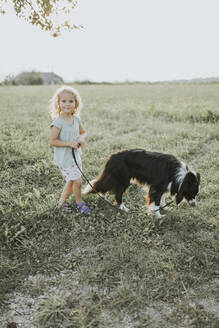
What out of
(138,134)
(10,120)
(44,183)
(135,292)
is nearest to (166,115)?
(138,134)

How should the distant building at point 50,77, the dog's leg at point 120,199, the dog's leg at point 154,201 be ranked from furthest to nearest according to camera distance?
1. the distant building at point 50,77
2. the dog's leg at point 120,199
3. the dog's leg at point 154,201

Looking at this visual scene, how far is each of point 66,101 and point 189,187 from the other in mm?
1939

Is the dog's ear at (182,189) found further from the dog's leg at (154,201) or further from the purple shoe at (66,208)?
the purple shoe at (66,208)

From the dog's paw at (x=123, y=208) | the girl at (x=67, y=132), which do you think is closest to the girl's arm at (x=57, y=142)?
the girl at (x=67, y=132)

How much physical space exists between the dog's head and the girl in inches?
53.0

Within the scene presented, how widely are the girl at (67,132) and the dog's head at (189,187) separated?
135 centimetres

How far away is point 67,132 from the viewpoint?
3551 mm

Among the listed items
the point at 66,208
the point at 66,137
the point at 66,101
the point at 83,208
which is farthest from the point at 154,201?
the point at 66,101

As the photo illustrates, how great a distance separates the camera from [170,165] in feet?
11.9

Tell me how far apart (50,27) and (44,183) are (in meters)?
3.00

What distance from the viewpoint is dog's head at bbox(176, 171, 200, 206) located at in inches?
136

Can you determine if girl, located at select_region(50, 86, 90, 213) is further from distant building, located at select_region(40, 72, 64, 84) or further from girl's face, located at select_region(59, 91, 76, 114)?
distant building, located at select_region(40, 72, 64, 84)

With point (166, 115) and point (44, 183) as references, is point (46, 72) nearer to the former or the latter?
point (166, 115)

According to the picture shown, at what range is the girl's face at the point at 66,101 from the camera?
3.44m
